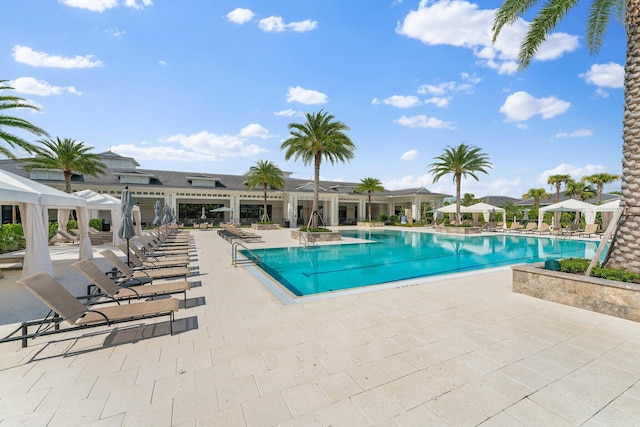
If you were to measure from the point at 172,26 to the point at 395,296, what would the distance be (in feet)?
36.9

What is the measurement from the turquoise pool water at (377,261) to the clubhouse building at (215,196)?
1715 cm

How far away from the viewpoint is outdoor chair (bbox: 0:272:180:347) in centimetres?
353

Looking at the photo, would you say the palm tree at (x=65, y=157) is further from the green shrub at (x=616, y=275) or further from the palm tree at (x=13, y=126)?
the green shrub at (x=616, y=275)

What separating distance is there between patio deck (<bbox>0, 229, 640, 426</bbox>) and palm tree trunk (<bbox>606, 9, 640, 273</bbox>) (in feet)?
5.77

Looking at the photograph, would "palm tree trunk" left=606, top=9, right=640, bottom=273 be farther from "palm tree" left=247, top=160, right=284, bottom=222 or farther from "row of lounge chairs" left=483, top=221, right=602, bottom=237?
"palm tree" left=247, top=160, right=284, bottom=222

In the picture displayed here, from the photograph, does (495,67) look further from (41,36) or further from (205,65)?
(41,36)

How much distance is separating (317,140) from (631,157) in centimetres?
1562

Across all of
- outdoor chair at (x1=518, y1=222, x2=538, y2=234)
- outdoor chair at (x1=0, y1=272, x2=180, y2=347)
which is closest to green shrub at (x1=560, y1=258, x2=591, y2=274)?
outdoor chair at (x1=0, y1=272, x2=180, y2=347)

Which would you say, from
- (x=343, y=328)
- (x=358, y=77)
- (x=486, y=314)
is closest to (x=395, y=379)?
(x=343, y=328)

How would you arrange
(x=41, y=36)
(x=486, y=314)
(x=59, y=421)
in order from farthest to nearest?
(x=41, y=36) → (x=486, y=314) → (x=59, y=421)

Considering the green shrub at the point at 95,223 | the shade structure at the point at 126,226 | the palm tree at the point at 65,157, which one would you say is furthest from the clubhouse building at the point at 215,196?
the shade structure at the point at 126,226

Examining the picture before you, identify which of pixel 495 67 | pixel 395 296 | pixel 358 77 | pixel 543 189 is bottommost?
pixel 395 296

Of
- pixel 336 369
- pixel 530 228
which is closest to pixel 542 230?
pixel 530 228

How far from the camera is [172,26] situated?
31.1 feet
